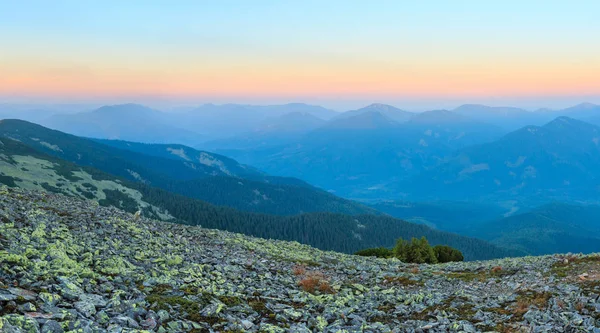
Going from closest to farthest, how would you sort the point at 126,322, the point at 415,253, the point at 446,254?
the point at 126,322 < the point at 415,253 < the point at 446,254

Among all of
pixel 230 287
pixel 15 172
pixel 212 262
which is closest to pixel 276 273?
pixel 212 262

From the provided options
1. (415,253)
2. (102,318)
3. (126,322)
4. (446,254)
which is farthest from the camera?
(446,254)

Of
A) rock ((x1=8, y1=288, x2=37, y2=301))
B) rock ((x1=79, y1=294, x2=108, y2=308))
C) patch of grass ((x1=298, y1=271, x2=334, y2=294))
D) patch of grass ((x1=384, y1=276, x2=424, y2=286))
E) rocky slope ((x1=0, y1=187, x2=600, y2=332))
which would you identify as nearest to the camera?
rock ((x1=8, y1=288, x2=37, y2=301))

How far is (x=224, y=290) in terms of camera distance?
64.3 feet

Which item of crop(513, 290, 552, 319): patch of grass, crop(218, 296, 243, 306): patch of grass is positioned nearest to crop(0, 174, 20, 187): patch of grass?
crop(218, 296, 243, 306): patch of grass

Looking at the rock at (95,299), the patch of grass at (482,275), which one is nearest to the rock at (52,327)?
the rock at (95,299)

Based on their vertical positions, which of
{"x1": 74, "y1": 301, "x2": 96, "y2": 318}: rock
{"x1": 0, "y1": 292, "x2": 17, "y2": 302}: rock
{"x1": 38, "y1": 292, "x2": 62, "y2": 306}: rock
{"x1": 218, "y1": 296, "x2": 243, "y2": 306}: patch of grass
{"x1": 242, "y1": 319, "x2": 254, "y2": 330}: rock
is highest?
{"x1": 0, "y1": 292, "x2": 17, "y2": 302}: rock

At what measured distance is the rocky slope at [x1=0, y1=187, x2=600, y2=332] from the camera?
13.8 m

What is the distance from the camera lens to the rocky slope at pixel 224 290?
45.3 ft

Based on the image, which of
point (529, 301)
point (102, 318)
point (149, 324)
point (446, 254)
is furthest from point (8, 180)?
point (529, 301)

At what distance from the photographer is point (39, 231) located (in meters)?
23.8

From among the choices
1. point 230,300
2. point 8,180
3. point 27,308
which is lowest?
point 8,180

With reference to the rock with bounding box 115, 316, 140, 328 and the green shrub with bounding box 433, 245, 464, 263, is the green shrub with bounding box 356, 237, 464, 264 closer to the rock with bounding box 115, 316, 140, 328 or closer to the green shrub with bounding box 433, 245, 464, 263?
the green shrub with bounding box 433, 245, 464, 263

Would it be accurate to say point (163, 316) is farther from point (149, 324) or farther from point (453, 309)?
point (453, 309)
